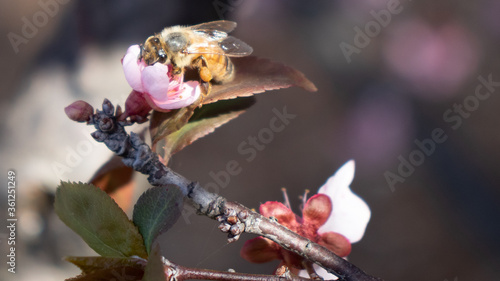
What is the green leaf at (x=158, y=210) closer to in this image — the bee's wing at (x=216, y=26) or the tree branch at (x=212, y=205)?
the tree branch at (x=212, y=205)

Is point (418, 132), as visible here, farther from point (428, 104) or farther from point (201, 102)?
point (201, 102)

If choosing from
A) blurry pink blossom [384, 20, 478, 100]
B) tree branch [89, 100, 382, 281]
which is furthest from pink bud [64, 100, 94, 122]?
blurry pink blossom [384, 20, 478, 100]

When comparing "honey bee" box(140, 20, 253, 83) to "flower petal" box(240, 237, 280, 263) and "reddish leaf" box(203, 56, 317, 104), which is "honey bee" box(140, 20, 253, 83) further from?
"flower petal" box(240, 237, 280, 263)

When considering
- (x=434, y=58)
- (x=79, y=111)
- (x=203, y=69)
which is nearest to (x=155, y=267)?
(x=79, y=111)

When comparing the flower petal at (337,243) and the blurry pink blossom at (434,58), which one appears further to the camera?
the blurry pink blossom at (434,58)

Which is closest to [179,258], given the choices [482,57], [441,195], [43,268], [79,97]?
[43,268]

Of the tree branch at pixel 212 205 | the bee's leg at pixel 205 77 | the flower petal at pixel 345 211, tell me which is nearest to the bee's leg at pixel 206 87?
the bee's leg at pixel 205 77
